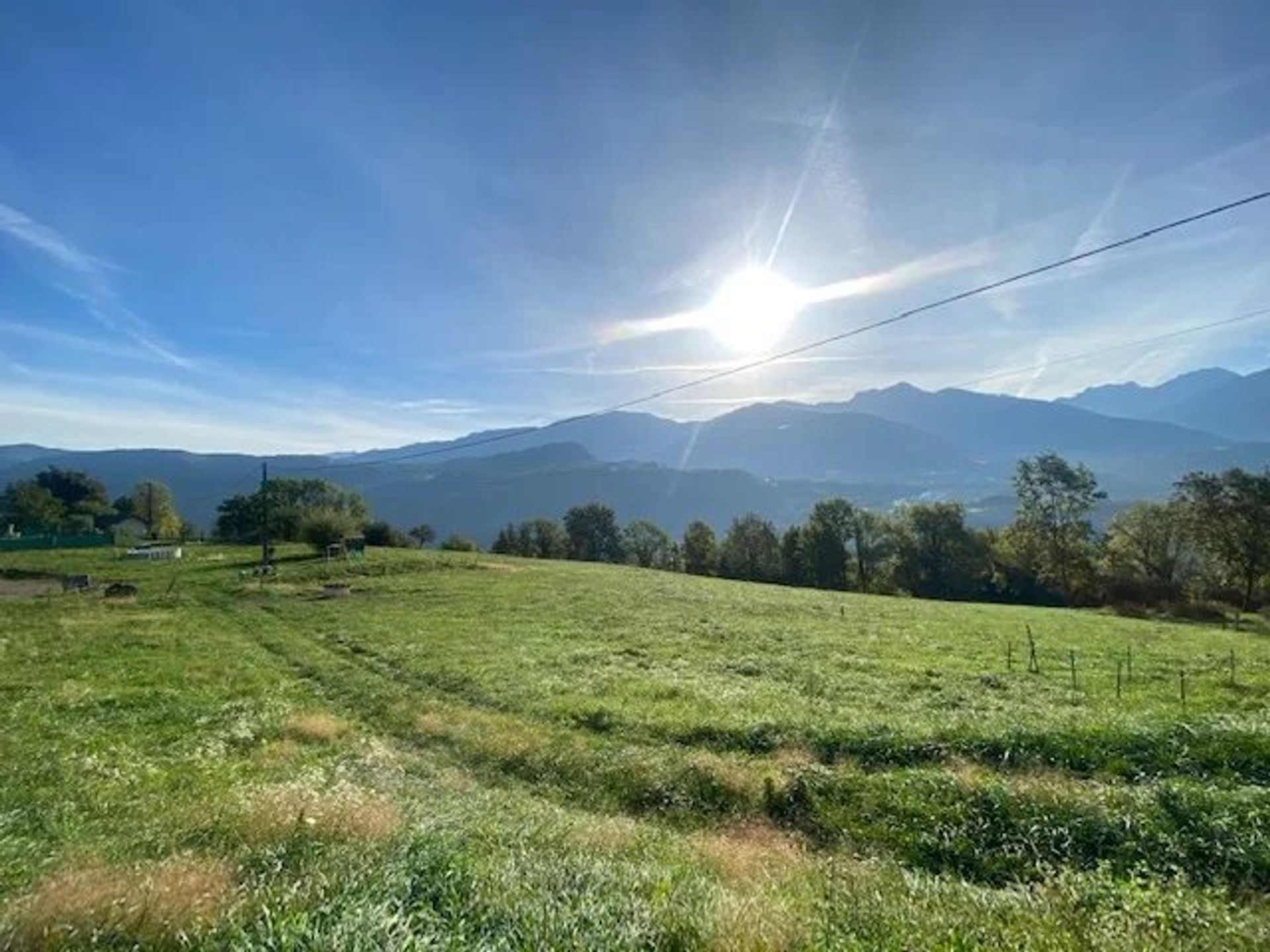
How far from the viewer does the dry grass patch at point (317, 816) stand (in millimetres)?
10547

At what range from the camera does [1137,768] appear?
14594 millimetres

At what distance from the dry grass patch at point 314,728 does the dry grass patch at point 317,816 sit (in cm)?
673

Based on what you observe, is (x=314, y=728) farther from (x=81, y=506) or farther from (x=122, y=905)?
(x=81, y=506)

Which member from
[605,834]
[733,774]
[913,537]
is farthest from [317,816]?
[913,537]

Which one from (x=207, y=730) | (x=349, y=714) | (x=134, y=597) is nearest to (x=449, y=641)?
(x=349, y=714)

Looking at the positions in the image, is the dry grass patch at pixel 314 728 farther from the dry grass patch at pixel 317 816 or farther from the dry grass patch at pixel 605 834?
the dry grass patch at pixel 605 834

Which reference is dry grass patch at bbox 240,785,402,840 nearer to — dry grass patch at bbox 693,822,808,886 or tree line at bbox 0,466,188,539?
dry grass patch at bbox 693,822,808,886

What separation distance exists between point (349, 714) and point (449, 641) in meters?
11.3

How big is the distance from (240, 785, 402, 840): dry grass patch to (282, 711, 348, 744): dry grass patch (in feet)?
22.1

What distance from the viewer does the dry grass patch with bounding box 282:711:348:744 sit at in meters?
19.6

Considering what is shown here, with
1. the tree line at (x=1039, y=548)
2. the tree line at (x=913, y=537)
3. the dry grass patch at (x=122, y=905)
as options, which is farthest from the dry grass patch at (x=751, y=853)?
the tree line at (x=1039, y=548)

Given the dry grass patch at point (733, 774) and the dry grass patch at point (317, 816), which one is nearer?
the dry grass patch at point (317, 816)

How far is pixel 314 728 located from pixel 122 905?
13478 mm

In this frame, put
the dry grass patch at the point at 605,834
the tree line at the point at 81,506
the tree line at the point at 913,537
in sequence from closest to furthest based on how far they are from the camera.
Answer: the dry grass patch at the point at 605,834
the tree line at the point at 913,537
the tree line at the point at 81,506
